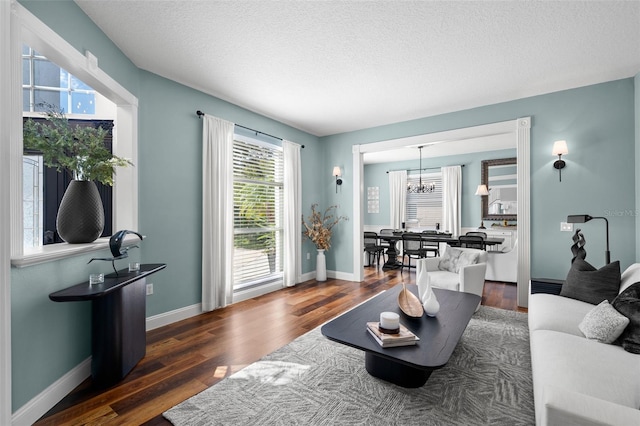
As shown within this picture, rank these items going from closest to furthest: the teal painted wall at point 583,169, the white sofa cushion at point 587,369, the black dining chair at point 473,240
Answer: the white sofa cushion at point 587,369 → the teal painted wall at point 583,169 → the black dining chair at point 473,240

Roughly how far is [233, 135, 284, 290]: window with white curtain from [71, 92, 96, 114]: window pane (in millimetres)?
1670

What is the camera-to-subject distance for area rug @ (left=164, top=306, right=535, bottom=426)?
1.73 m

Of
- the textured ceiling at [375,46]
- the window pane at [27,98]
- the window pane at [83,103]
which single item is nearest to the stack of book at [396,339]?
the textured ceiling at [375,46]

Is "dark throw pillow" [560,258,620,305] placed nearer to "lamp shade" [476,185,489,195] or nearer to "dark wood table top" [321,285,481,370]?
"dark wood table top" [321,285,481,370]

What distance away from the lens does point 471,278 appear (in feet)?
11.4

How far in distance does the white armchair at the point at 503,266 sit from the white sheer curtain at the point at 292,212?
351cm

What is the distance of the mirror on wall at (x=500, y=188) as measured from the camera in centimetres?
692

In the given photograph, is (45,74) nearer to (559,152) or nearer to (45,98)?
(45,98)

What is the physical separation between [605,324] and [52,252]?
11.7ft

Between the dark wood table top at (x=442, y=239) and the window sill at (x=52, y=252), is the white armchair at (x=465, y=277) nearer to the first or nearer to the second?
the dark wood table top at (x=442, y=239)

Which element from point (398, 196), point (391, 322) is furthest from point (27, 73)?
point (398, 196)

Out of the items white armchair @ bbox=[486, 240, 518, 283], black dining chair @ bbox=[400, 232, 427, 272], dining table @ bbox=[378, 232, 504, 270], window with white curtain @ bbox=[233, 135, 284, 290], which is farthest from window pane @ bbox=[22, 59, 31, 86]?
white armchair @ bbox=[486, 240, 518, 283]

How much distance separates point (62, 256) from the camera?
194 cm

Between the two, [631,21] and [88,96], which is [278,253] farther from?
[631,21]
